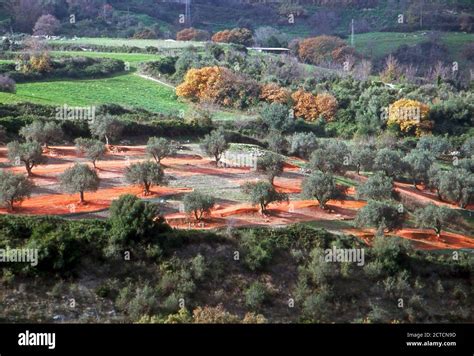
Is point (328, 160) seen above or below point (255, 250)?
above

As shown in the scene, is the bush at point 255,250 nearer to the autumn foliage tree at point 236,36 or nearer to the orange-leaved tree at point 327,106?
the orange-leaved tree at point 327,106

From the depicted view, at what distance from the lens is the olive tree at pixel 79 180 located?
51.9 feet

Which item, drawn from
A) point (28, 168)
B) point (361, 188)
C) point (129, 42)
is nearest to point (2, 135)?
point (28, 168)

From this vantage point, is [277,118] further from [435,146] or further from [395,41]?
[395,41]

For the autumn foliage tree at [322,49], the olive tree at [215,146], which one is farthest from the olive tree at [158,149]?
the autumn foliage tree at [322,49]

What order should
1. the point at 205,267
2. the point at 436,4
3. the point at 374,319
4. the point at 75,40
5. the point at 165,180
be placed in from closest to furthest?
the point at 374,319 → the point at 205,267 → the point at 165,180 → the point at 436,4 → the point at 75,40

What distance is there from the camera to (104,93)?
30.5 meters

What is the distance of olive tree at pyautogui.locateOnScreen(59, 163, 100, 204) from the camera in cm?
1581

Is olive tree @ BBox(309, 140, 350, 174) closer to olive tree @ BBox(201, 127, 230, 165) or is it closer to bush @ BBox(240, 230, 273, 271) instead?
olive tree @ BBox(201, 127, 230, 165)

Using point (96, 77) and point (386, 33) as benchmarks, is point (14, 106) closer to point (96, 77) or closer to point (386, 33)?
point (96, 77)

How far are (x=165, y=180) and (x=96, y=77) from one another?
17.3 metres

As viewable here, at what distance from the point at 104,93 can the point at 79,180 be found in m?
15.5
